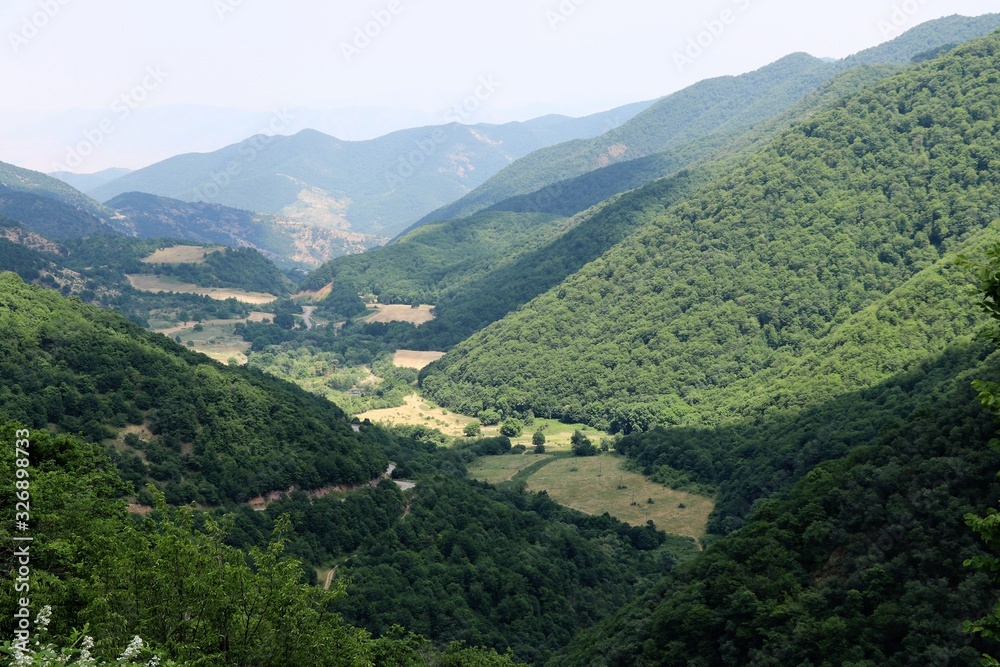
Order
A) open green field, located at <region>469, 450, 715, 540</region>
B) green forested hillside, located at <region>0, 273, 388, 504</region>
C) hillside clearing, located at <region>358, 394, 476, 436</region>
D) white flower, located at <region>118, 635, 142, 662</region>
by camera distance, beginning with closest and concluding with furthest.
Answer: white flower, located at <region>118, 635, 142, 662</region>
green forested hillside, located at <region>0, 273, 388, 504</region>
open green field, located at <region>469, 450, 715, 540</region>
hillside clearing, located at <region>358, 394, 476, 436</region>

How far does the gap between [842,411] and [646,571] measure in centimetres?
3356

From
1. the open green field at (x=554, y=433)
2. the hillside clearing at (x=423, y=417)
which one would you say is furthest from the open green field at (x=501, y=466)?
the hillside clearing at (x=423, y=417)

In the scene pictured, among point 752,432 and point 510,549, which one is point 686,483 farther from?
point 510,549

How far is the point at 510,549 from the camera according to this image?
79.8m

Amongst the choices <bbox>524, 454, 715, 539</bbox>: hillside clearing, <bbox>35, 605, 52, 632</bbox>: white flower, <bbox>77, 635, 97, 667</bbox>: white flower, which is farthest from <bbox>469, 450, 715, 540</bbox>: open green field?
<bbox>77, 635, 97, 667</bbox>: white flower

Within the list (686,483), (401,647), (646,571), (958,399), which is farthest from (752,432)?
(401,647)

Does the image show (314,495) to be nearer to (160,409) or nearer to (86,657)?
(160,409)

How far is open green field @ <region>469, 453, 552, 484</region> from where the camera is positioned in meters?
120

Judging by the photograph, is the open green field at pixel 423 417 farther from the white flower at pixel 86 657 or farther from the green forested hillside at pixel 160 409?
the white flower at pixel 86 657

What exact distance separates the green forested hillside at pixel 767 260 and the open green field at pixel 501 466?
832 inches

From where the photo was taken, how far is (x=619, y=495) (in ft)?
363

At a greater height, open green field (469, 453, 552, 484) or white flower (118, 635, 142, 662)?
white flower (118, 635, 142, 662)

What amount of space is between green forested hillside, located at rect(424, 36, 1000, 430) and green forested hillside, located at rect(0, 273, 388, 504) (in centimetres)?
6938

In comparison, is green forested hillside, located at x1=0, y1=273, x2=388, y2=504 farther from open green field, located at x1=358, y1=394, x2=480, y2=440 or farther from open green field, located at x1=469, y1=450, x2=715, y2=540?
open green field, located at x1=358, y1=394, x2=480, y2=440
